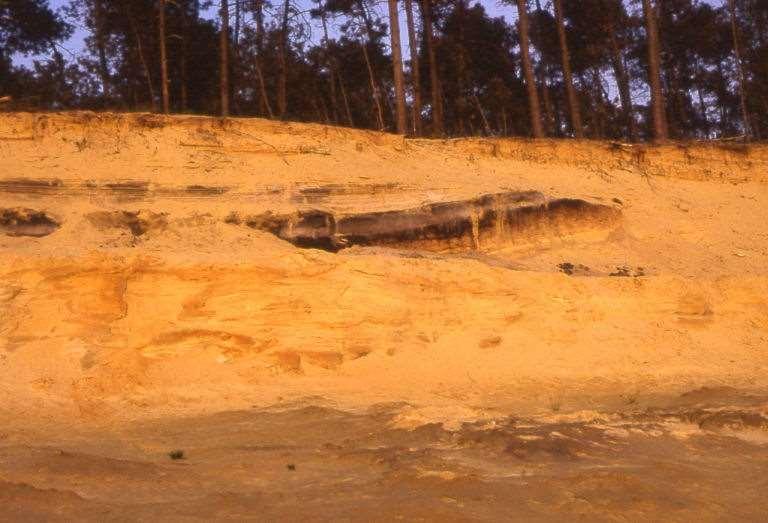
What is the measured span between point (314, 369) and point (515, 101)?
2046cm

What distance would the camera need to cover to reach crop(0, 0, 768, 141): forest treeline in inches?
914

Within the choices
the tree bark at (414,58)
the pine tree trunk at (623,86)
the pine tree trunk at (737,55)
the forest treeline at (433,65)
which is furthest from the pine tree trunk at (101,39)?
the pine tree trunk at (737,55)

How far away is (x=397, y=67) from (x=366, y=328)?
33.2ft

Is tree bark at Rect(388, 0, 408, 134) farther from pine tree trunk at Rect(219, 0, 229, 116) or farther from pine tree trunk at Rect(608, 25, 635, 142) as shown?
pine tree trunk at Rect(608, 25, 635, 142)

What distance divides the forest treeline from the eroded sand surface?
771cm

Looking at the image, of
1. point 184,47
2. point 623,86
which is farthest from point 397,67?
point 623,86

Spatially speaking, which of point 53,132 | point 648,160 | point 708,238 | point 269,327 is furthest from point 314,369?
point 648,160

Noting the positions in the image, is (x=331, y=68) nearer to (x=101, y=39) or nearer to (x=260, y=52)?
(x=260, y=52)

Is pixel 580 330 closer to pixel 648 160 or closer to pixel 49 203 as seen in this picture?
pixel 648 160

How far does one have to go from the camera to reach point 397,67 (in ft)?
61.2

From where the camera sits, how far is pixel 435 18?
25.4 m

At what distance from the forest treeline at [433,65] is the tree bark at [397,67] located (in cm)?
216

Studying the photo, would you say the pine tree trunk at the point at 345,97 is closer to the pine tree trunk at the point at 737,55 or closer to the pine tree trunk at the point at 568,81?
the pine tree trunk at the point at 568,81

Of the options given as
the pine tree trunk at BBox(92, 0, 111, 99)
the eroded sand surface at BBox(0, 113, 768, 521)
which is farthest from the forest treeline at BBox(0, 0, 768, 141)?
the eroded sand surface at BBox(0, 113, 768, 521)
